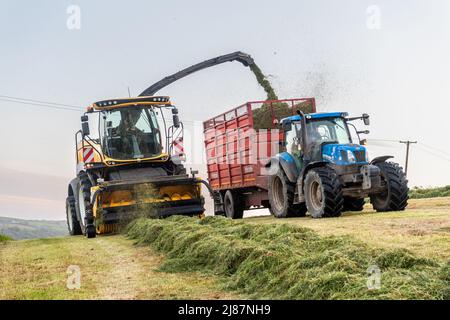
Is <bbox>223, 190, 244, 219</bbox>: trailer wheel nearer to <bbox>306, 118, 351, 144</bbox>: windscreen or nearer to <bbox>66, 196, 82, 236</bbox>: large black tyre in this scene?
<bbox>66, 196, 82, 236</bbox>: large black tyre

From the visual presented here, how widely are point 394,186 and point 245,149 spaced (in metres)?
4.82

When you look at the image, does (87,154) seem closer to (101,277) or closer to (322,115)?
(322,115)

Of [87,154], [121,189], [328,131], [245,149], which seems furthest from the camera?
[245,149]

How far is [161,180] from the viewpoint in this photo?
16.3 m

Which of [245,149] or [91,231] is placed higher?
[245,149]

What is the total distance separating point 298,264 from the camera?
7.48 m

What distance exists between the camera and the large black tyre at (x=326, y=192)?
51.0 feet

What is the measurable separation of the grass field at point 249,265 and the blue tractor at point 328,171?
3239mm

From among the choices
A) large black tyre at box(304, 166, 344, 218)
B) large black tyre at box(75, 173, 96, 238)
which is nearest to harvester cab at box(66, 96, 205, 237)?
large black tyre at box(75, 173, 96, 238)

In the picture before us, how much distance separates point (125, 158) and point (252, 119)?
3875 mm

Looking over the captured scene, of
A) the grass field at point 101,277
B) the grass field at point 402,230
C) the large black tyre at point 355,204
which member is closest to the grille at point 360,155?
the grass field at point 402,230

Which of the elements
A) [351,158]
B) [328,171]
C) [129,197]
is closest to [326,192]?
[328,171]

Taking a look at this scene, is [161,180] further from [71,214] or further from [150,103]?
[71,214]

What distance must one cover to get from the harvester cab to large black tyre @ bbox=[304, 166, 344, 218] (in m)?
2.75
